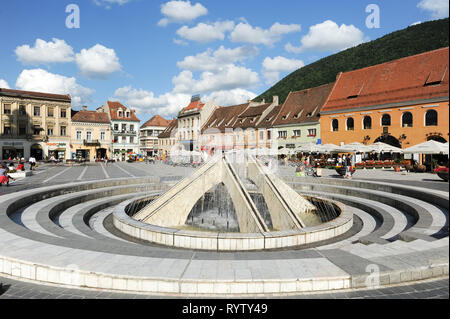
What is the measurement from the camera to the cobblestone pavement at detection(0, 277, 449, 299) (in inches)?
172

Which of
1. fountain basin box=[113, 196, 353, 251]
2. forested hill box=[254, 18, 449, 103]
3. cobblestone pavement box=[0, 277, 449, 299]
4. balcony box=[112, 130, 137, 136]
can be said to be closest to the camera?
cobblestone pavement box=[0, 277, 449, 299]

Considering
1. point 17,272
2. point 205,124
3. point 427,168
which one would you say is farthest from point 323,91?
point 17,272

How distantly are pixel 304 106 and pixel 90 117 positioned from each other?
40.2 m

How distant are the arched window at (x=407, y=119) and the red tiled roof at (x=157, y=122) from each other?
61.7 m

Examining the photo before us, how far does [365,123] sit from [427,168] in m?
14.1

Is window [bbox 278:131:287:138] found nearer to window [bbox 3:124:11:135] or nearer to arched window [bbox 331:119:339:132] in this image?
arched window [bbox 331:119:339:132]

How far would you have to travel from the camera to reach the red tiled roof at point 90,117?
56.0 m

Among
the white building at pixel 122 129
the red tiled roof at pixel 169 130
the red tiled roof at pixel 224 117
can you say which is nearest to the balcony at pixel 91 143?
the white building at pixel 122 129

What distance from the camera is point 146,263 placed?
514cm

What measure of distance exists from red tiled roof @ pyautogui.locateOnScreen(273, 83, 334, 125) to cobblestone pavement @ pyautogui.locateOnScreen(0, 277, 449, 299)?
40.3 meters

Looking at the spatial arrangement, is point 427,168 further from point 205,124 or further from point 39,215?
point 205,124

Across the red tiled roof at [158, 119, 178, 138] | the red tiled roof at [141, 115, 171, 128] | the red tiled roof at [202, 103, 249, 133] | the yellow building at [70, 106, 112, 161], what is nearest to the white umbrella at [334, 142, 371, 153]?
the red tiled roof at [202, 103, 249, 133]

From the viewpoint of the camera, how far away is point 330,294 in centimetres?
449

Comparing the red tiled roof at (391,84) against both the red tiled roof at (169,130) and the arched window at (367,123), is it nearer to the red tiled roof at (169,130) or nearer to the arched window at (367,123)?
the arched window at (367,123)
